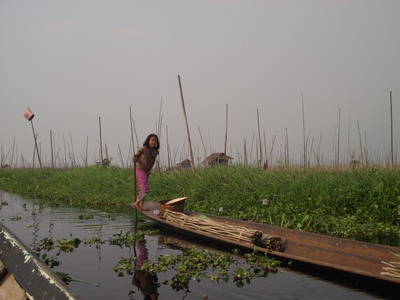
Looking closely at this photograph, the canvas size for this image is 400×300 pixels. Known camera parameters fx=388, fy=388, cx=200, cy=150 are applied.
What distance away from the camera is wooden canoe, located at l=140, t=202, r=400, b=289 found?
3348 mm

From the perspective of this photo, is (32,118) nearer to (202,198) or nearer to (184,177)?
(184,177)

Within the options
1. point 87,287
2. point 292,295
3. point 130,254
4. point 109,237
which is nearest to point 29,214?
point 109,237

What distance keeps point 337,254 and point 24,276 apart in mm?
3383

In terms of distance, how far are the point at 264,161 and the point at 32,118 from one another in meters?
8.28

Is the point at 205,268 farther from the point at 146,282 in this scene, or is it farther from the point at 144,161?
the point at 144,161

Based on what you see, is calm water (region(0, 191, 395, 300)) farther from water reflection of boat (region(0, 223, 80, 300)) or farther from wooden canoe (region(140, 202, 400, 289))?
water reflection of boat (region(0, 223, 80, 300))

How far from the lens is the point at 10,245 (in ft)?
7.45

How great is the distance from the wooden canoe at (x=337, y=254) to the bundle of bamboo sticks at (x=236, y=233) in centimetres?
8

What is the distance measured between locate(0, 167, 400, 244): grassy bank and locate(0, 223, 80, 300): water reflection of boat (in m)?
4.55

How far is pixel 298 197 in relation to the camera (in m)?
7.11

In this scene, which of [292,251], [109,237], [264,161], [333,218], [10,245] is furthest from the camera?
[264,161]

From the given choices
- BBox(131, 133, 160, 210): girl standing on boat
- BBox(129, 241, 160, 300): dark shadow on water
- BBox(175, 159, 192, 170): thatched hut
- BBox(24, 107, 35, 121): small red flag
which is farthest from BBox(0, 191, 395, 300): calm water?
BBox(24, 107, 35, 121): small red flag

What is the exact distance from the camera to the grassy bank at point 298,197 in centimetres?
612

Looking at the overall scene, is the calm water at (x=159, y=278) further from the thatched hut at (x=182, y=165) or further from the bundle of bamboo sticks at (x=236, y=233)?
the thatched hut at (x=182, y=165)
